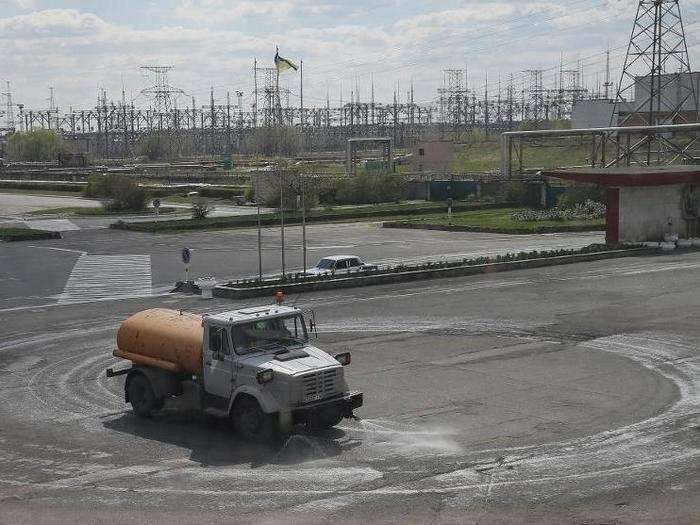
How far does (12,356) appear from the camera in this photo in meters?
24.2

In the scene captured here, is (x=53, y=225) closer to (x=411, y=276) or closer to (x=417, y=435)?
(x=411, y=276)

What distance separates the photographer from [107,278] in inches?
1526

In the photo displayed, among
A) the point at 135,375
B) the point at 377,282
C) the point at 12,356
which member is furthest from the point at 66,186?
the point at 135,375

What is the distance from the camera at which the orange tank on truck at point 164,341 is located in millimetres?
17016

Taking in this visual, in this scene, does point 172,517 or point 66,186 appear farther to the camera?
point 66,186

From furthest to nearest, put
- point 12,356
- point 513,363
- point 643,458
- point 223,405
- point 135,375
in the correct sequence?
point 12,356 → point 513,363 → point 135,375 → point 223,405 → point 643,458

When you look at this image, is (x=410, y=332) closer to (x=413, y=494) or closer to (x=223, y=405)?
(x=223, y=405)

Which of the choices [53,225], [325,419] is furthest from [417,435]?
[53,225]

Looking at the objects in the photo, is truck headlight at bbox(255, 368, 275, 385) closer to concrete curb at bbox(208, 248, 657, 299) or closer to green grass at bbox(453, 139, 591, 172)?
concrete curb at bbox(208, 248, 657, 299)

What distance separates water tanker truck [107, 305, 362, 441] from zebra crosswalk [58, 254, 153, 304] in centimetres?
1650

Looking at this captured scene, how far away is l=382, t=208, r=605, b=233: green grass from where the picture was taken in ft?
180

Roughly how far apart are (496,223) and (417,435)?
1691 inches

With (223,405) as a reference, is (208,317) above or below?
above

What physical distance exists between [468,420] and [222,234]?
40.5 m
